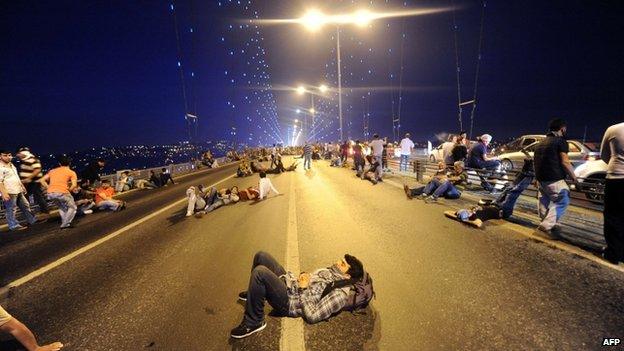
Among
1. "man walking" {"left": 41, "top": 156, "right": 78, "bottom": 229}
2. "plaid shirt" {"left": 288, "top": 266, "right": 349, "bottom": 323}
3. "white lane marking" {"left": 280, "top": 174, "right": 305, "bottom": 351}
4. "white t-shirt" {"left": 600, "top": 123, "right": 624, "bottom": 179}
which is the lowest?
"white lane marking" {"left": 280, "top": 174, "right": 305, "bottom": 351}

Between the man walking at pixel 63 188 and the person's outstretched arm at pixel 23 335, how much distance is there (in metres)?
6.44

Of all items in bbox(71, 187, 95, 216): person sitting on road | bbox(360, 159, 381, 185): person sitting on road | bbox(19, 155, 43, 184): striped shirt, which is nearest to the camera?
bbox(19, 155, 43, 184): striped shirt

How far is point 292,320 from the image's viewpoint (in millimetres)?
3318

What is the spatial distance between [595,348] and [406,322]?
1.68m

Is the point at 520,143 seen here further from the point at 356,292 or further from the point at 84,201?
the point at 84,201

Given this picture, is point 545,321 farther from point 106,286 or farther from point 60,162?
point 60,162

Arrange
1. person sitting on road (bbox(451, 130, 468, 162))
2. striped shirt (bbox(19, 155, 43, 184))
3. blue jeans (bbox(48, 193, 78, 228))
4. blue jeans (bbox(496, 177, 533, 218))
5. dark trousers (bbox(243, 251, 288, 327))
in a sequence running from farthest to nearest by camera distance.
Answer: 1. person sitting on road (bbox(451, 130, 468, 162))
2. striped shirt (bbox(19, 155, 43, 184))
3. blue jeans (bbox(48, 193, 78, 228))
4. blue jeans (bbox(496, 177, 533, 218))
5. dark trousers (bbox(243, 251, 288, 327))

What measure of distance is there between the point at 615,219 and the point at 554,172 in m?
1.22

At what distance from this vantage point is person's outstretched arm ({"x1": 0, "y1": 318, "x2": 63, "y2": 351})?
8.88 ft

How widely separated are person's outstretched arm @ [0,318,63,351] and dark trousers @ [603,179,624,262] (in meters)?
7.39

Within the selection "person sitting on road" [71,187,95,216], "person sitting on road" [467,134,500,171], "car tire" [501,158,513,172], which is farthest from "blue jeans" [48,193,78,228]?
"car tire" [501,158,513,172]

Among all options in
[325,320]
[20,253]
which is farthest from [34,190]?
[325,320]

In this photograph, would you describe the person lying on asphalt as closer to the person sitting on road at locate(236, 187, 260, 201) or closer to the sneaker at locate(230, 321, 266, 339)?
the person sitting on road at locate(236, 187, 260, 201)

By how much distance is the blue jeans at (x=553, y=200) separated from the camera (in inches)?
211
